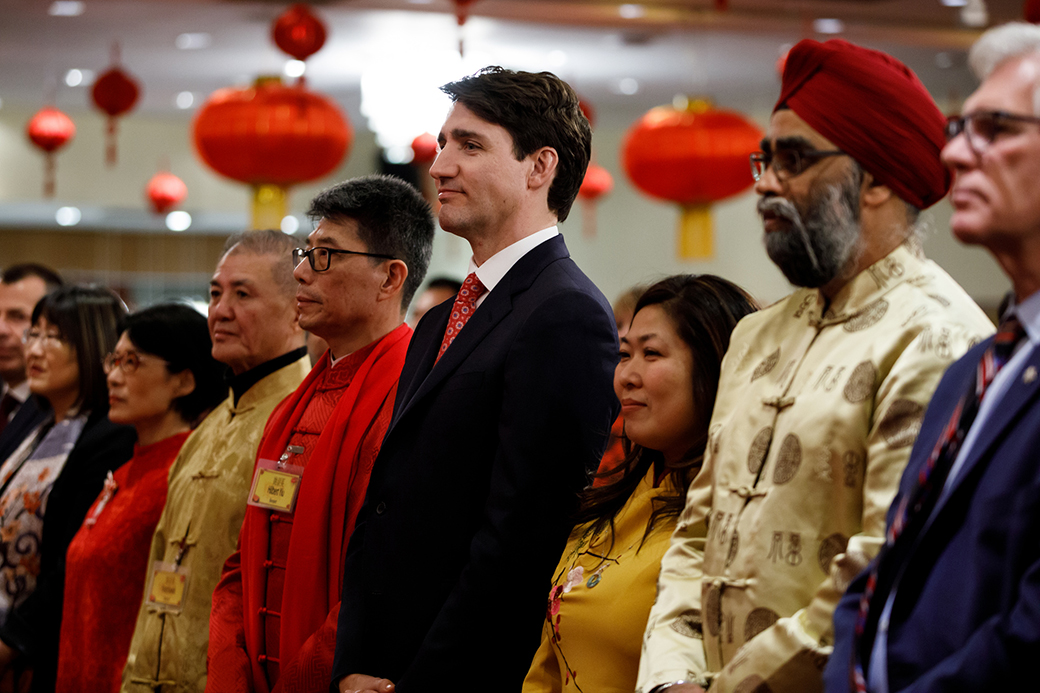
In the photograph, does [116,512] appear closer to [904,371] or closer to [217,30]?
[904,371]

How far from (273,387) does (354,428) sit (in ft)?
1.61

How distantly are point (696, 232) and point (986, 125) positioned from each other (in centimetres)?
542

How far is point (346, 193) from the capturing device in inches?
91.4

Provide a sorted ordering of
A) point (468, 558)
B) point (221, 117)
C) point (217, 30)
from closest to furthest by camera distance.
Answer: point (468, 558) → point (221, 117) → point (217, 30)

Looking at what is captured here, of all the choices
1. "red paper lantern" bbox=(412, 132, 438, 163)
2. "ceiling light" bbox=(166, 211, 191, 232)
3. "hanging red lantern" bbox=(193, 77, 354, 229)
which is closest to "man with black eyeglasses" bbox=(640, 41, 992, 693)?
"hanging red lantern" bbox=(193, 77, 354, 229)

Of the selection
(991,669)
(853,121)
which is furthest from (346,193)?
(991,669)

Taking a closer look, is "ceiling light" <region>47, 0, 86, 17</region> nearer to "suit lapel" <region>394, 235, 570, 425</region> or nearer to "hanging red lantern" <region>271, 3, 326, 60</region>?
"hanging red lantern" <region>271, 3, 326, 60</region>

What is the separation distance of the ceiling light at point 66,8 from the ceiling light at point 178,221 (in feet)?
11.6

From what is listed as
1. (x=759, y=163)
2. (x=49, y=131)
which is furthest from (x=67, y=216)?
(x=759, y=163)

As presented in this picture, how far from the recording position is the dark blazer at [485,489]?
5.78 ft

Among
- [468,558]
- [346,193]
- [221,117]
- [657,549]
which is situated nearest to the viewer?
[657,549]

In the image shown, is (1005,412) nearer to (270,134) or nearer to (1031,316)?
(1031,316)

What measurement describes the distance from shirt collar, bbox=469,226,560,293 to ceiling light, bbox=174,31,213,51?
248 inches

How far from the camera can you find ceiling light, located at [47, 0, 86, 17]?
6.86m
